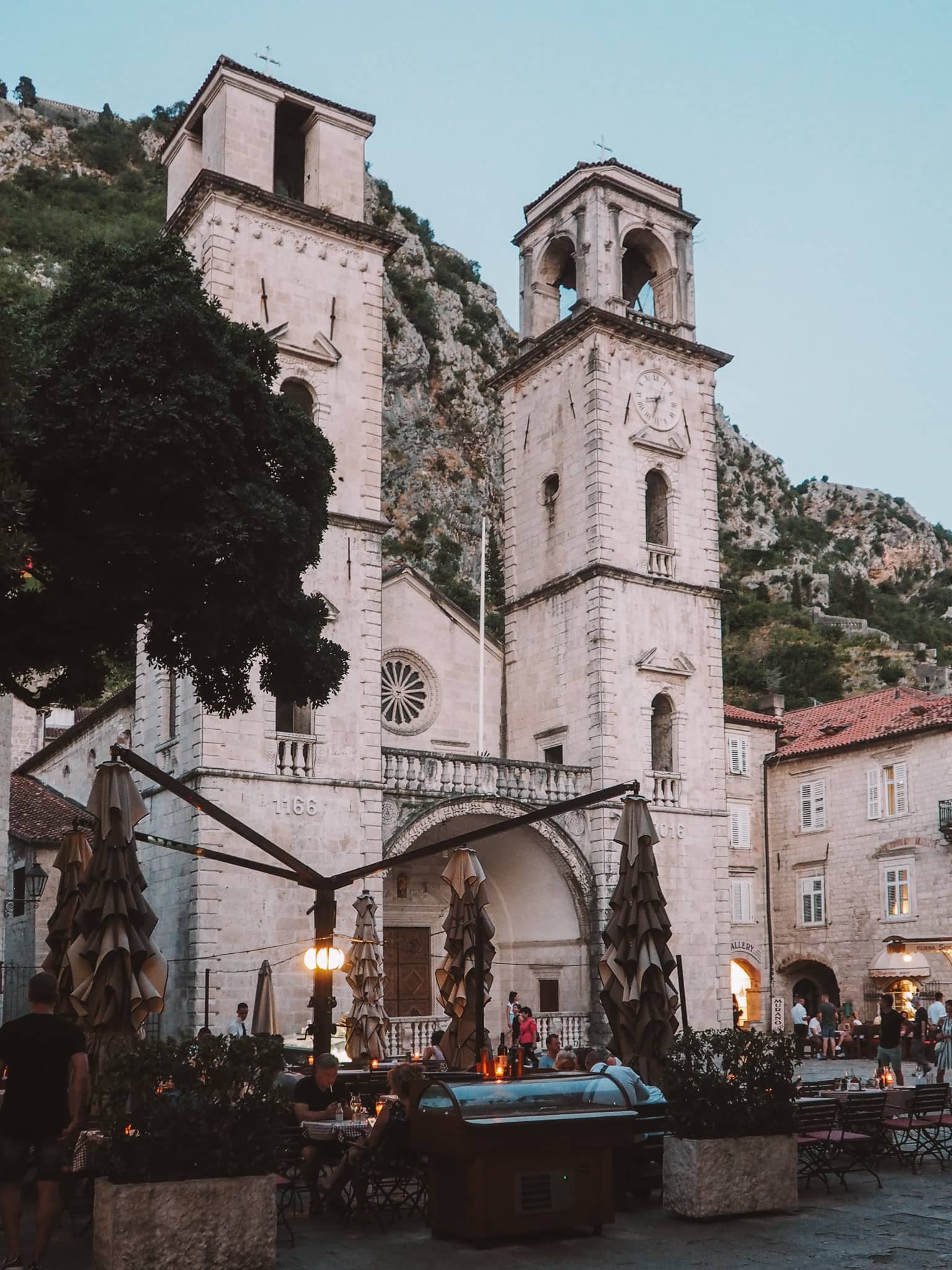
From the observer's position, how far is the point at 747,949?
36812mm

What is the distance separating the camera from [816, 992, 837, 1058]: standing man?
2953 cm

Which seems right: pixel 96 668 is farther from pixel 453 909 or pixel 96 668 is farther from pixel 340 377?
pixel 340 377

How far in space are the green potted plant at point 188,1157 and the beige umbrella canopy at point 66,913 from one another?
416 centimetres

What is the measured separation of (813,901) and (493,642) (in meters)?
12.9

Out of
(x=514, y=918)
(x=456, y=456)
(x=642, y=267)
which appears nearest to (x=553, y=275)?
(x=642, y=267)

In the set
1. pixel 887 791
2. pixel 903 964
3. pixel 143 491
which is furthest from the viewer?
pixel 887 791

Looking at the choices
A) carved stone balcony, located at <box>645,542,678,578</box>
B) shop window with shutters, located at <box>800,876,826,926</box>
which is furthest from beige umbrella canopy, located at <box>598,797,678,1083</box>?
shop window with shutters, located at <box>800,876,826,926</box>

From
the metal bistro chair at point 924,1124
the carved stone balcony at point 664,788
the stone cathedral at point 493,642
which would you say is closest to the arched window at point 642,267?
the stone cathedral at point 493,642

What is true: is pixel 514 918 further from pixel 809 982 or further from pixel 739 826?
pixel 809 982

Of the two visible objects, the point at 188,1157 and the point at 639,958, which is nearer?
the point at 188,1157

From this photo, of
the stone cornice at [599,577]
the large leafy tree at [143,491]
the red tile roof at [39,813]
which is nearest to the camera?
the large leafy tree at [143,491]

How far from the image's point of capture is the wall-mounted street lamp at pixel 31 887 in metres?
22.6

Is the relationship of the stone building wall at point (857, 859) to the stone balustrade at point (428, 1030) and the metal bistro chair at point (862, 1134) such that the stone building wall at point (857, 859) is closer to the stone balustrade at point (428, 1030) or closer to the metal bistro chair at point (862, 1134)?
the stone balustrade at point (428, 1030)

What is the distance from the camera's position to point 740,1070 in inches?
388
